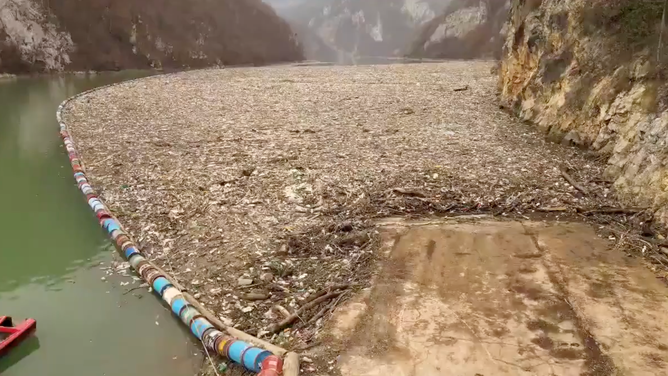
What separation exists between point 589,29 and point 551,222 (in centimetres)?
809

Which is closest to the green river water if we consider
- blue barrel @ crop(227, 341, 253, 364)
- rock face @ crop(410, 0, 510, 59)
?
blue barrel @ crop(227, 341, 253, 364)

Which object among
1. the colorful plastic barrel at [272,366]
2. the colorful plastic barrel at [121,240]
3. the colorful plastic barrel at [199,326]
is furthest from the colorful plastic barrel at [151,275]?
the colorful plastic barrel at [272,366]

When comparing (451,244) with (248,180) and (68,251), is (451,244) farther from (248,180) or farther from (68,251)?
(68,251)

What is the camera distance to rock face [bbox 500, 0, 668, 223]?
1006cm

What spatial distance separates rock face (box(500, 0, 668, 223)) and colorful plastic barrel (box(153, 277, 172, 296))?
8.04m

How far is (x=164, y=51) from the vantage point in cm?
7819

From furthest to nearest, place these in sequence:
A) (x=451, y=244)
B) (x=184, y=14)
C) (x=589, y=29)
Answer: (x=184, y=14) < (x=589, y=29) < (x=451, y=244)

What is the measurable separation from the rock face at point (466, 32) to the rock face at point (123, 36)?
129 feet

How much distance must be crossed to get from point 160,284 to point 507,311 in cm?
503

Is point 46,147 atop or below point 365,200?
below

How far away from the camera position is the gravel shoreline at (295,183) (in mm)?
8039

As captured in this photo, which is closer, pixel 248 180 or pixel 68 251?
pixel 68 251

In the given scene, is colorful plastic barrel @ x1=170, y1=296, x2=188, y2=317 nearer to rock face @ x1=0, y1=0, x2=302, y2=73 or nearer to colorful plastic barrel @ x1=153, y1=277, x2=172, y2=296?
colorful plastic barrel @ x1=153, y1=277, x2=172, y2=296

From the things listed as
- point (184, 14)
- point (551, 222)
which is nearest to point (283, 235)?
point (551, 222)
